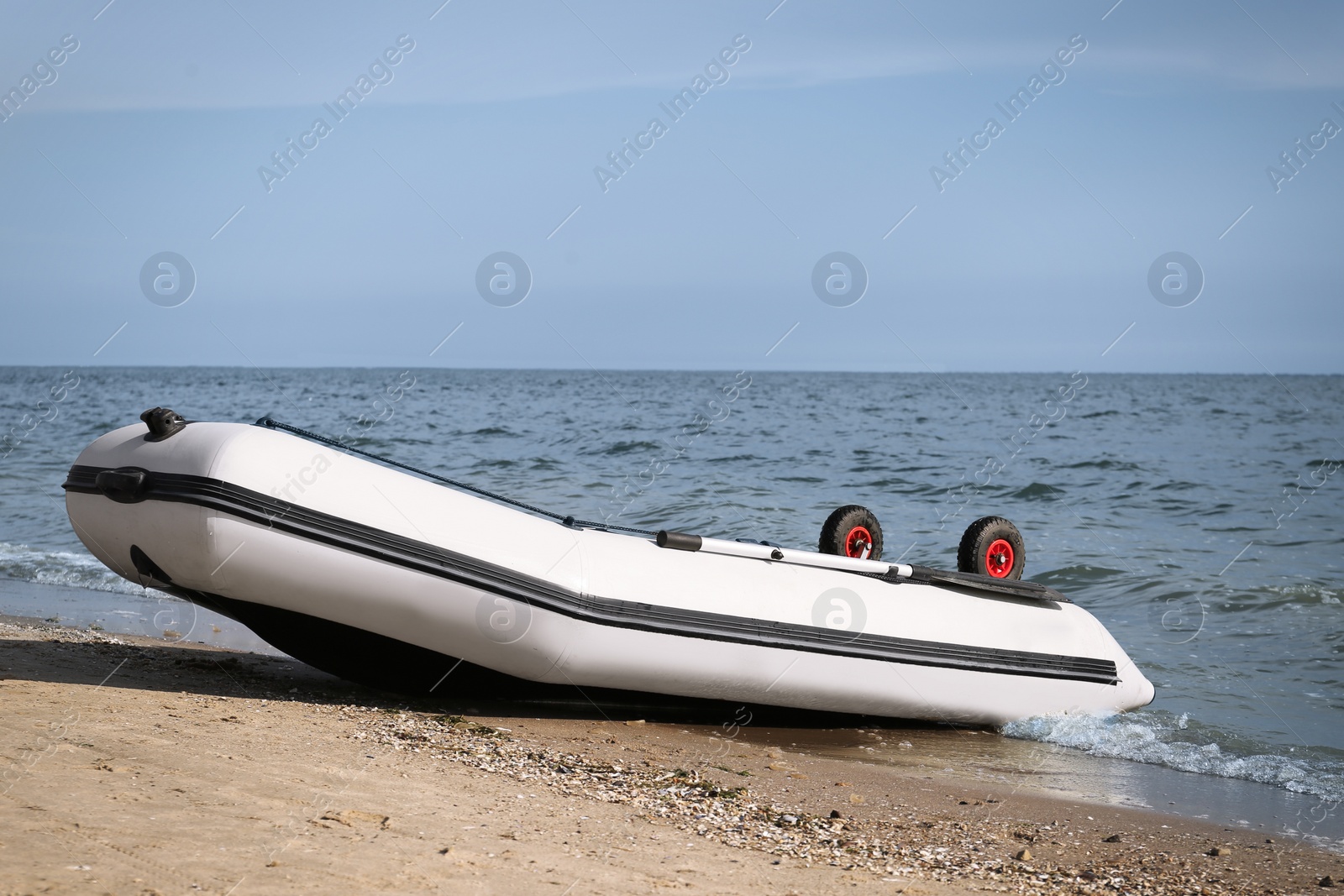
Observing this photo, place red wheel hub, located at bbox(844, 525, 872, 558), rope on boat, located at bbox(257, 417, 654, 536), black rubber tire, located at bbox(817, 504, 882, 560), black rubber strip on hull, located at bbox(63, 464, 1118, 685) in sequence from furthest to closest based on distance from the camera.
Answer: red wheel hub, located at bbox(844, 525, 872, 558), black rubber tire, located at bbox(817, 504, 882, 560), rope on boat, located at bbox(257, 417, 654, 536), black rubber strip on hull, located at bbox(63, 464, 1118, 685)

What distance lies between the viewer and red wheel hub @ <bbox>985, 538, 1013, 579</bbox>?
21.6ft

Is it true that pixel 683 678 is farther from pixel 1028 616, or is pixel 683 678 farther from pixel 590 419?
pixel 590 419

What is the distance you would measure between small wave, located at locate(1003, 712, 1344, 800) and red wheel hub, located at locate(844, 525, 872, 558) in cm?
127

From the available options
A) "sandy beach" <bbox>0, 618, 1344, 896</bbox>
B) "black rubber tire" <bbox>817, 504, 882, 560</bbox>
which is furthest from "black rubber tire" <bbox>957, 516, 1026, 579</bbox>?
"sandy beach" <bbox>0, 618, 1344, 896</bbox>

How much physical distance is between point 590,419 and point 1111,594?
18.9m

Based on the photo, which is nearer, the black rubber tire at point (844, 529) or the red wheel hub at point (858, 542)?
the black rubber tire at point (844, 529)

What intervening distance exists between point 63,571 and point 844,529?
716 cm

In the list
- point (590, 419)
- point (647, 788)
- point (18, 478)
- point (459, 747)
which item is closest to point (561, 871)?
point (647, 788)

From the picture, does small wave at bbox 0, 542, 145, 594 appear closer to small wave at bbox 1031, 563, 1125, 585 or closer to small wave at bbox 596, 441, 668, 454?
small wave at bbox 1031, 563, 1125, 585

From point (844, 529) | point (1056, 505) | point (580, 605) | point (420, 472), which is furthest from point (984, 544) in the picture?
point (1056, 505)

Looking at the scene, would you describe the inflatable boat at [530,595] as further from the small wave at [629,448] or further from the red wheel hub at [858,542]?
the small wave at [629,448]

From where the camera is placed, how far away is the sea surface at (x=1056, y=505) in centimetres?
656

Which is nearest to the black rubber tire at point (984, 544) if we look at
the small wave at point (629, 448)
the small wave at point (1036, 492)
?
the small wave at point (1036, 492)

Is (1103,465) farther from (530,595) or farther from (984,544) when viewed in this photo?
(530,595)
